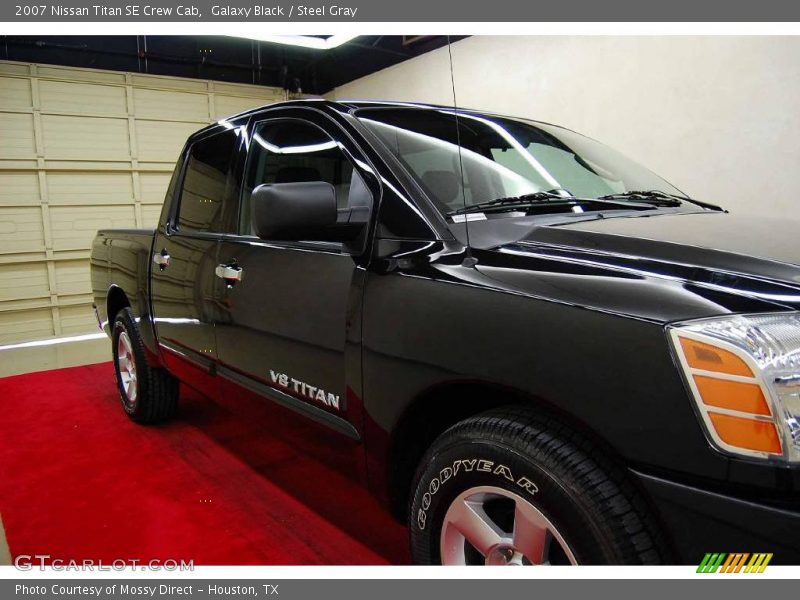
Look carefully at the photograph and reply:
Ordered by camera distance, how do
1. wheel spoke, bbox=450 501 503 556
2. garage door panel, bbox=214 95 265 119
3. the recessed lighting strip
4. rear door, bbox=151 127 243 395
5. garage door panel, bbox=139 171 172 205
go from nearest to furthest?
1. wheel spoke, bbox=450 501 503 556
2. rear door, bbox=151 127 243 395
3. the recessed lighting strip
4. garage door panel, bbox=139 171 172 205
5. garage door panel, bbox=214 95 265 119

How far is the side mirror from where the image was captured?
151 centimetres

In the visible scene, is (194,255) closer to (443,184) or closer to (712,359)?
(443,184)

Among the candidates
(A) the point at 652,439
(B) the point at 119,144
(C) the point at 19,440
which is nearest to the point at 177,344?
(C) the point at 19,440

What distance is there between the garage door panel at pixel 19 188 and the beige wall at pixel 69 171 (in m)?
0.01

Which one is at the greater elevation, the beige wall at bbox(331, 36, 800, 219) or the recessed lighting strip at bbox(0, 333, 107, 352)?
the beige wall at bbox(331, 36, 800, 219)

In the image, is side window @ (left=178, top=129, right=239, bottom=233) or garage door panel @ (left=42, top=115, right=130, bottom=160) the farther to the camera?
garage door panel @ (left=42, top=115, right=130, bottom=160)

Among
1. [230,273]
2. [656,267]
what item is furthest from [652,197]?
[230,273]

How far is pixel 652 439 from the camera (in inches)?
38.3

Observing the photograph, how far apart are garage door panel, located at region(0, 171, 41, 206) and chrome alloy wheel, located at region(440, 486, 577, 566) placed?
7.39 m

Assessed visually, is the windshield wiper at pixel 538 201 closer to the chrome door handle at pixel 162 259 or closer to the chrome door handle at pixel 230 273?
the chrome door handle at pixel 230 273

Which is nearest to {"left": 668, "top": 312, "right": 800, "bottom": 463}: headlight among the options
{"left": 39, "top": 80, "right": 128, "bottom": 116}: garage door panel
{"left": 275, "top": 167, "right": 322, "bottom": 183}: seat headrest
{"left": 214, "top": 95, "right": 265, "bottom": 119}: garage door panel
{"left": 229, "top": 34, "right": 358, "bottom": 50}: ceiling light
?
{"left": 275, "top": 167, "right": 322, "bottom": 183}: seat headrest

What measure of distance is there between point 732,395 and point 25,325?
7.97 m

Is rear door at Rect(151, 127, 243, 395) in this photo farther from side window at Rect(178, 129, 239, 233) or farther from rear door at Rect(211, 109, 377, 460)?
rear door at Rect(211, 109, 377, 460)

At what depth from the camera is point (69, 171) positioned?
282 inches
